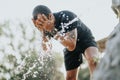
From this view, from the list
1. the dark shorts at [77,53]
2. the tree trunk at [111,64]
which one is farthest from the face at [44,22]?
the tree trunk at [111,64]

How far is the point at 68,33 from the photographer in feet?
17.6

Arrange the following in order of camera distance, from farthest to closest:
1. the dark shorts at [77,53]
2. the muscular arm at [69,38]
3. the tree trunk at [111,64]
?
the dark shorts at [77,53] → the muscular arm at [69,38] → the tree trunk at [111,64]

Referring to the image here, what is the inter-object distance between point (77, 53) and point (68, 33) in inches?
25.3

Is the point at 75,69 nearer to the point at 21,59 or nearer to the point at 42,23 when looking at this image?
the point at 42,23

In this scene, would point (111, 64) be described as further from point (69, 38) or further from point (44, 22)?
point (44, 22)

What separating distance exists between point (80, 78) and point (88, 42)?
11774 millimetres

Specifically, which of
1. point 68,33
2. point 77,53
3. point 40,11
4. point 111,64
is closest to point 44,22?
point 40,11

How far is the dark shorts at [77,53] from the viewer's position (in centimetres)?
575

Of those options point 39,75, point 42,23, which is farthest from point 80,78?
point 42,23

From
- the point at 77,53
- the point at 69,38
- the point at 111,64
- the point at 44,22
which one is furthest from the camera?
the point at 77,53

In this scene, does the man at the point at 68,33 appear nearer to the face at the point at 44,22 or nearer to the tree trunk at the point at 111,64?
the face at the point at 44,22

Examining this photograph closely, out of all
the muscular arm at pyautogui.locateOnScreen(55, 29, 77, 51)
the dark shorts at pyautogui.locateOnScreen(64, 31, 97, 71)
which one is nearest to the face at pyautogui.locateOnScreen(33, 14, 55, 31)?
the muscular arm at pyautogui.locateOnScreen(55, 29, 77, 51)

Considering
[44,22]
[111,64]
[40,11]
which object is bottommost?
[111,64]

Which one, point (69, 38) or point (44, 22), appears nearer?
point (69, 38)
